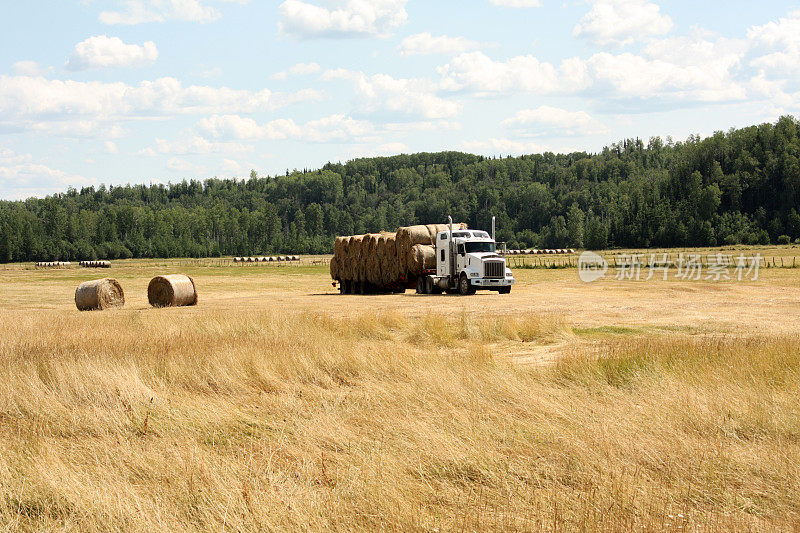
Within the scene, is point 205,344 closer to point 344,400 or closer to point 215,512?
point 344,400

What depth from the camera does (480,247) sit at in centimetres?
3431

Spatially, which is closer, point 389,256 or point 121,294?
point 121,294

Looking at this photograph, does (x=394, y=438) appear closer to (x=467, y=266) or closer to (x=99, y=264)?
(x=467, y=266)

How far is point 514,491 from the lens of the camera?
644 centimetres

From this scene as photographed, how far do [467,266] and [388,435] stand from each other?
84.3 ft

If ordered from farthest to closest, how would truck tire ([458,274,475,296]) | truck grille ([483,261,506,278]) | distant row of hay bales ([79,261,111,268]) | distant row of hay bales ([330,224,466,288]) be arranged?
distant row of hay bales ([79,261,111,268]), distant row of hay bales ([330,224,466,288]), truck tire ([458,274,475,296]), truck grille ([483,261,506,278])

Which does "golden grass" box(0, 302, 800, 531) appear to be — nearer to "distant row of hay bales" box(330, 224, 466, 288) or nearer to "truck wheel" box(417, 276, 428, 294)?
"truck wheel" box(417, 276, 428, 294)

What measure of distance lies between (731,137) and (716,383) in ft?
480

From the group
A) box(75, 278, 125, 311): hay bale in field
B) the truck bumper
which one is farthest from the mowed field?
the truck bumper

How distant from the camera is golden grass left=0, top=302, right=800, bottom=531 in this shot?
235 inches

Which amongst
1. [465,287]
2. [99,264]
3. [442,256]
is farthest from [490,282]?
[99,264]

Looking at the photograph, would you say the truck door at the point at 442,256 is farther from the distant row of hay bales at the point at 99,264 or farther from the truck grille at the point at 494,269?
the distant row of hay bales at the point at 99,264

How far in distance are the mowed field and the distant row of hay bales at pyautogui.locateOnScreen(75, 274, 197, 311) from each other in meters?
13.7

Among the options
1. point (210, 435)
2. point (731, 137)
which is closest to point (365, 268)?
point (210, 435)
